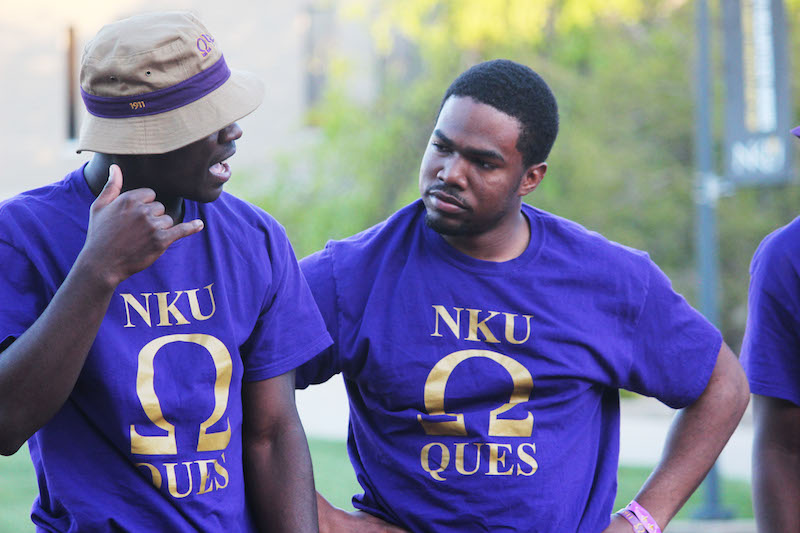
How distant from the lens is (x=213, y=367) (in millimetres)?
2662

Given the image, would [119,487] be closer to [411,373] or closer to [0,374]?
[0,374]

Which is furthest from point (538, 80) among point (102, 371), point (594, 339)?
point (102, 371)

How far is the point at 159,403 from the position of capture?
2566 millimetres

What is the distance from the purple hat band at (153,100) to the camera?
101 inches

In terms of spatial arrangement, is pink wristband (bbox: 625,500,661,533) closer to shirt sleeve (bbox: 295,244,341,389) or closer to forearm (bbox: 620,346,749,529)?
forearm (bbox: 620,346,749,529)

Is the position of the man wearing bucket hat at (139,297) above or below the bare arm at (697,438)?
above

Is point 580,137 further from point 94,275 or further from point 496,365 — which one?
point 94,275

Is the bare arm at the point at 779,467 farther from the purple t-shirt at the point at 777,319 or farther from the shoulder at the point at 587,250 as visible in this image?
the shoulder at the point at 587,250

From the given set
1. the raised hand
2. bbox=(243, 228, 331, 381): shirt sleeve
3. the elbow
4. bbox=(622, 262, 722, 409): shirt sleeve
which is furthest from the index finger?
bbox=(622, 262, 722, 409): shirt sleeve

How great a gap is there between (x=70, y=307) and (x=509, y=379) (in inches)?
48.9

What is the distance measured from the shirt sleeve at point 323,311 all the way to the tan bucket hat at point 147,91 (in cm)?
68

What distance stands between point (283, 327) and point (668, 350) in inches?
45.3

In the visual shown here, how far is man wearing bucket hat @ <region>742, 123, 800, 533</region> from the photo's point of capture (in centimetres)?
310

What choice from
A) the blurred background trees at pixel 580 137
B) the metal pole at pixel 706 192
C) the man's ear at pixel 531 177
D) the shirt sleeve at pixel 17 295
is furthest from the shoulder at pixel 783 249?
the blurred background trees at pixel 580 137
